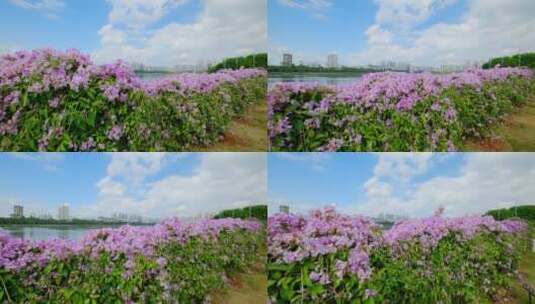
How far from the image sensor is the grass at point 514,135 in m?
3.04

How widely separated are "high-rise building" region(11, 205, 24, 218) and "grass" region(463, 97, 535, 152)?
2.24 m

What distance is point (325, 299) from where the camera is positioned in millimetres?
2645

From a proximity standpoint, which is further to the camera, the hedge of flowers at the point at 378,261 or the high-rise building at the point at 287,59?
the high-rise building at the point at 287,59

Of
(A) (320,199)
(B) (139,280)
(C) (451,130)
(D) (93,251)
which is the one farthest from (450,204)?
(D) (93,251)

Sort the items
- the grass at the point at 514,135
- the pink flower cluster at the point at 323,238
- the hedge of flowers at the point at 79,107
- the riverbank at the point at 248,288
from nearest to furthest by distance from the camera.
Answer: the pink flower cluster at the point at 323,238 < the hedge of flowers at the point at 79,107 < the riverbank at the point at 248,288 < the grass at the point at 514,135

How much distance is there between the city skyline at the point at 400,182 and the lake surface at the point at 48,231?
0.93m

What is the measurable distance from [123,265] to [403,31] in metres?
1.84

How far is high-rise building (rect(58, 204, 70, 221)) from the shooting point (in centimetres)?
294

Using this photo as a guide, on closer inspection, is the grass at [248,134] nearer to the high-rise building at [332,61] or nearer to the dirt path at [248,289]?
the high-rise building at [332,61]

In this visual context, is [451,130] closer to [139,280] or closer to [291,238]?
[291,238]

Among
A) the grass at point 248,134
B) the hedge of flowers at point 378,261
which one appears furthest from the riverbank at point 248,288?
the grass at point 248,134

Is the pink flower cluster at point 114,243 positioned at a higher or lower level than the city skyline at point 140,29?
Answer: lower

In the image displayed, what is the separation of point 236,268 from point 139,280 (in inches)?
21.4

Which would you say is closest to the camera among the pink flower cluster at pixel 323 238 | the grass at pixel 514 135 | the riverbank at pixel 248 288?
the pink flower cluster at pixel 323 238
